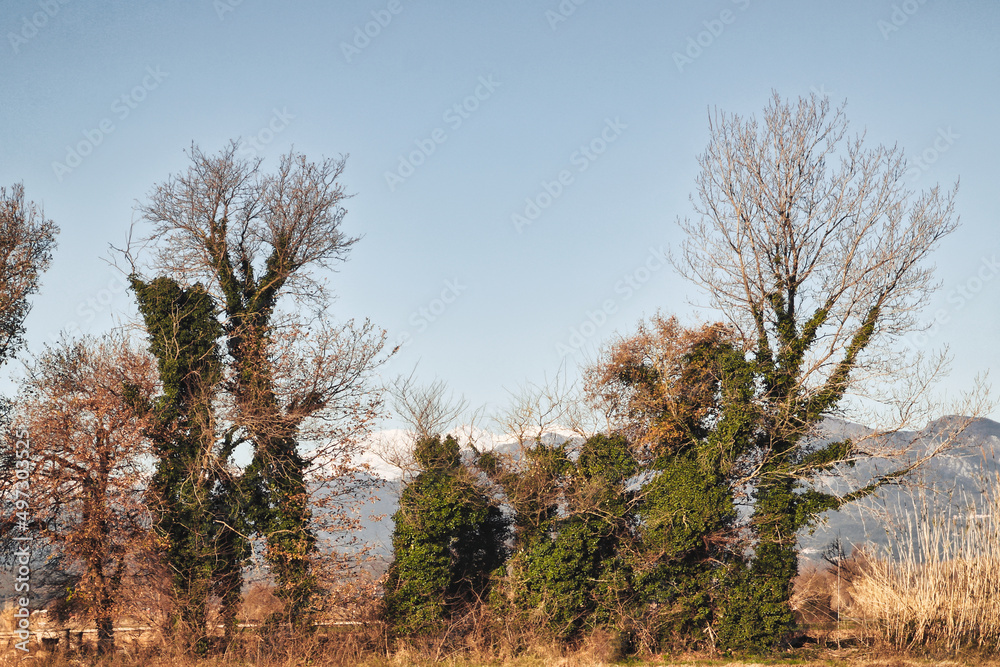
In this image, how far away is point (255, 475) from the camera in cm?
1841

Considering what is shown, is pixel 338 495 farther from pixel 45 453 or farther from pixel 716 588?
pixel 716 588

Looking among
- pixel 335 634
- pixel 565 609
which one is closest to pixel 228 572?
pixel 335 634

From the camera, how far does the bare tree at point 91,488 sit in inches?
653

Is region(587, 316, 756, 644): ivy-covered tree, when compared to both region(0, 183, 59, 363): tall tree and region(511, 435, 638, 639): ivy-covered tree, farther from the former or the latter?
region(0, 183, 59, 363): tall tree

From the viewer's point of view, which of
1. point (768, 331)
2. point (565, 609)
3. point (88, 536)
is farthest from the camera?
point (768, 331)

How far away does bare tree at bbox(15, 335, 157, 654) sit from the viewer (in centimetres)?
1658

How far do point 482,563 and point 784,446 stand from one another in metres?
8.06

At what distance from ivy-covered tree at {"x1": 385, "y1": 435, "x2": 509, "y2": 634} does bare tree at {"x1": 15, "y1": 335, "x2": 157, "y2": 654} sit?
5549 millimetres

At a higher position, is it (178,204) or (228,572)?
(178,204)

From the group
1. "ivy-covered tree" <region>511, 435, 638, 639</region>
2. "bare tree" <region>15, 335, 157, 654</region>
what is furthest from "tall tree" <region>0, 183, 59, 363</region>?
"ivy-covered tree" <region>511, 435, 638, 639</region>

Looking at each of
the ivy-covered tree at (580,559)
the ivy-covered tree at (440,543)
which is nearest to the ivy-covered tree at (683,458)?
the ivy-covered tree at (580,559)

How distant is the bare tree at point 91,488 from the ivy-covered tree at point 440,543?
18.2ft

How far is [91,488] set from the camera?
16.8m

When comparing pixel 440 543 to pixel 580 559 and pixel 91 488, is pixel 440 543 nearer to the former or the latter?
pixel 580 559
